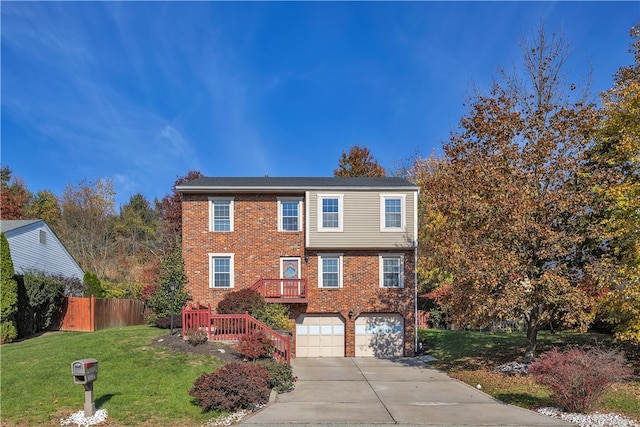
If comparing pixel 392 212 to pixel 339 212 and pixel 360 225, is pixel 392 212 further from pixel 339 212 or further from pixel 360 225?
pixel 339 212

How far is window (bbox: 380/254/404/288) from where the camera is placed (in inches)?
763

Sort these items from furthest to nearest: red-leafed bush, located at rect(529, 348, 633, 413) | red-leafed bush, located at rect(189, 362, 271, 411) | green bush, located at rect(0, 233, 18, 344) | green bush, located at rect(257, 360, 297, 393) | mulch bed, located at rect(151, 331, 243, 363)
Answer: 1. green bush, located at rect(0, 233, 18, 344)
2. mulch bed, located at rect(151, 331, 243, 363)
3. green bush, located at rect(257, 360, 297, 393)
4. red-leafed bush, located at rect(189, 362, 271, 411)
5. red-leafed bush, located at rect(529, 348, 633, 413)

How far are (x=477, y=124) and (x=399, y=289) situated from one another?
8266 millimetres

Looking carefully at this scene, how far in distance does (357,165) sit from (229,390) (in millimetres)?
33619

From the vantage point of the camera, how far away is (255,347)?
507 inches

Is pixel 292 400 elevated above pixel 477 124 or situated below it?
below

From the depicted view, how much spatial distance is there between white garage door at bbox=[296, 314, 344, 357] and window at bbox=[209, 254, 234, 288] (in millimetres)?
3663

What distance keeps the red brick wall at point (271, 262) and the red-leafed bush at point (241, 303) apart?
1.96m

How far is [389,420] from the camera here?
871 cm

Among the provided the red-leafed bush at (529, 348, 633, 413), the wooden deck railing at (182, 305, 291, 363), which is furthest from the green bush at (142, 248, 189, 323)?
the red-leafed bush at (529, 348, 633, 413)

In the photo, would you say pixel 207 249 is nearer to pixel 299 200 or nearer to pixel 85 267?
pixel 299 200

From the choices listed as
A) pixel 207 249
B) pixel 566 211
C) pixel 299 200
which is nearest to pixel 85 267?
pixel 207 249

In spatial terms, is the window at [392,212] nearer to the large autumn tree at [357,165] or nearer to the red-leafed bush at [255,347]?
the red-leafed bush at [255,347]

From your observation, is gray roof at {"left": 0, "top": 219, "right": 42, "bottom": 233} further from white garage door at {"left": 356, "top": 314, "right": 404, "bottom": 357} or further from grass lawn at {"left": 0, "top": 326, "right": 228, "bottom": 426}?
white garage door at {"left": 356, "top": 314, "right": 404, "bottom": 357}
